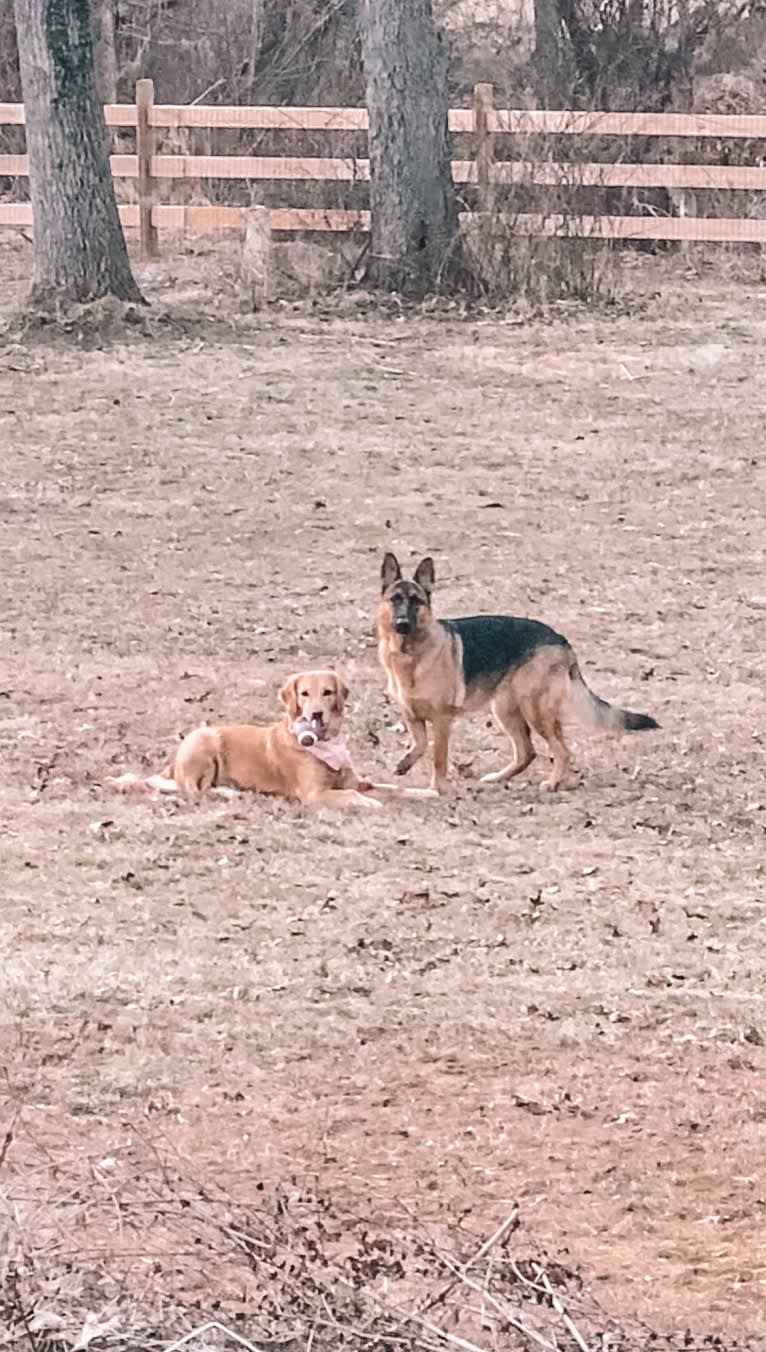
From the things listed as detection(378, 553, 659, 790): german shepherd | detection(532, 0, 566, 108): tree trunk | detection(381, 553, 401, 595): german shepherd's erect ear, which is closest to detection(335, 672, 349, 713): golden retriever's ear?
detection(378, 553, 659, 790): german shepherd

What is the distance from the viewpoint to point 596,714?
8.15 meters

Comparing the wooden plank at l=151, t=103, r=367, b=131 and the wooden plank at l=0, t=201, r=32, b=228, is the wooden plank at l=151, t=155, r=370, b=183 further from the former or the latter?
the wooden plank at l=0, t=201, r=32, b=228

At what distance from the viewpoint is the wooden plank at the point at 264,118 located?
67.9 feet

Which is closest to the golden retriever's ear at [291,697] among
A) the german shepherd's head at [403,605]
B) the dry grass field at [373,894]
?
A: the dry grass field at [373,894]

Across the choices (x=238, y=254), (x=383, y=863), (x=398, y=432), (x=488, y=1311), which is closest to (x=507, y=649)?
(x=383, y=863)

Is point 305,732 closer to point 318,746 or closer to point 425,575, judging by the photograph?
point 318,746

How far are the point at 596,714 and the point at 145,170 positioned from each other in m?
14.1

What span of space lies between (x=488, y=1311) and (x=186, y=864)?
12.3ft

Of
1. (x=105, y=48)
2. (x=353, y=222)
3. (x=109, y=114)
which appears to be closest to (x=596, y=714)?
(x=353, y=222)

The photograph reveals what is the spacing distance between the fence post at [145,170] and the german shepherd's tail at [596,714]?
13252 millimetres

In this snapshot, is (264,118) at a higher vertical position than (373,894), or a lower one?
higher

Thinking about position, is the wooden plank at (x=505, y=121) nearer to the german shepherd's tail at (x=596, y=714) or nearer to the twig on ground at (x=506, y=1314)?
the german shepherd's tail at (x=596, y=714)

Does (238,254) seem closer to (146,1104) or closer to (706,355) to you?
(706,355)

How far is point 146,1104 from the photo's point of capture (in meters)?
5.13
